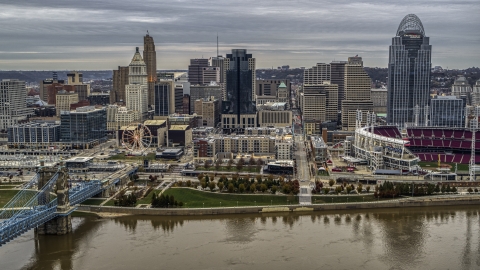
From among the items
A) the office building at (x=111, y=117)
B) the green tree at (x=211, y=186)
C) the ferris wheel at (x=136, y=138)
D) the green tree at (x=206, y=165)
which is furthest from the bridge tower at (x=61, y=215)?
the office building at (x=111, y=117)

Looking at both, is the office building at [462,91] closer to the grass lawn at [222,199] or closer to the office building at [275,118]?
the office building at [275,118]

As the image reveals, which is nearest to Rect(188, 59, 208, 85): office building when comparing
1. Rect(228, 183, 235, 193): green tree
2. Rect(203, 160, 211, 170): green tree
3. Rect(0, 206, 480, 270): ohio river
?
Rect(203, 160, 211, 170): green tree

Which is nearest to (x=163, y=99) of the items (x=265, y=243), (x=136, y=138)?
(x=136, y=138)

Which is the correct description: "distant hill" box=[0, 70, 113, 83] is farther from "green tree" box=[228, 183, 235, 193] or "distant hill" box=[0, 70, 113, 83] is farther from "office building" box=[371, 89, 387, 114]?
"green tree" box=[228, 183, 235, 193]

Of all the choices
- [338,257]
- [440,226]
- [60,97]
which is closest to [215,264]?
[338,257]

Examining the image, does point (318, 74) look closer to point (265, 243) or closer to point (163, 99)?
point (163, 99)

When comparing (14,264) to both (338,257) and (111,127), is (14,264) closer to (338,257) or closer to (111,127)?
(338,257)

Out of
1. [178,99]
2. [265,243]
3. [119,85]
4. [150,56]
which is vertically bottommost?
[265,243]

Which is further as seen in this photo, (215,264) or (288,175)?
(288,175)
